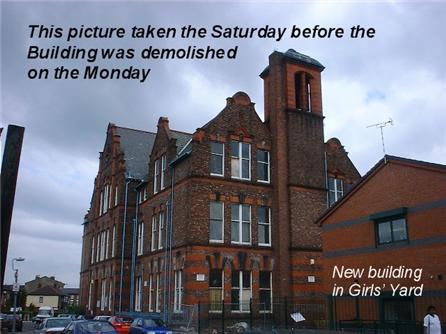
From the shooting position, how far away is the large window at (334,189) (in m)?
35.6

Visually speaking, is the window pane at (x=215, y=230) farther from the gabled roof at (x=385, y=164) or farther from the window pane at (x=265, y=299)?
the gabled roof at (x=385, y=164)

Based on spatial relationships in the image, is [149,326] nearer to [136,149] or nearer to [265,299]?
[265,299]

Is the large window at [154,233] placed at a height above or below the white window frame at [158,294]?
above

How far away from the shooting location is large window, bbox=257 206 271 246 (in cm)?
3238

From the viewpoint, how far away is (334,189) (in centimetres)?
3594

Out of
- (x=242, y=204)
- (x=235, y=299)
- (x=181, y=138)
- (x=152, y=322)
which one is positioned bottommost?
(x=152, y=322)

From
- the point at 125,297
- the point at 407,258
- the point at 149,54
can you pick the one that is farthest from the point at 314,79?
the point at 149,54

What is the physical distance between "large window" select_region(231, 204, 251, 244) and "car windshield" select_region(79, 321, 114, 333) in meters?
13.6

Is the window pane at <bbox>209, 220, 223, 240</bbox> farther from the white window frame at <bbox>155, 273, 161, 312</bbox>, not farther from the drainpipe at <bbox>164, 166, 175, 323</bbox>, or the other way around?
the white window frame at <bbox>155, 273, 161, 312</bbox>

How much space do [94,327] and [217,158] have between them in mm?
15687

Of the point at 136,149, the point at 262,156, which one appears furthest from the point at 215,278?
the point at 136,149

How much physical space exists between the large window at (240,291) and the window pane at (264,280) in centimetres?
90

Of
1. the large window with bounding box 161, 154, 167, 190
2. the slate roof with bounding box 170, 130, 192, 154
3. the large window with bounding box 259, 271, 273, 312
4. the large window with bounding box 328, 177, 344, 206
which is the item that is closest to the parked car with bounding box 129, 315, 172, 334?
the large window with bounding box 259, 271, 273, 312

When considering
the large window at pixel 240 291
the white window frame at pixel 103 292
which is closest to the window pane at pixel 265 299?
the large window at pixel 240 291
